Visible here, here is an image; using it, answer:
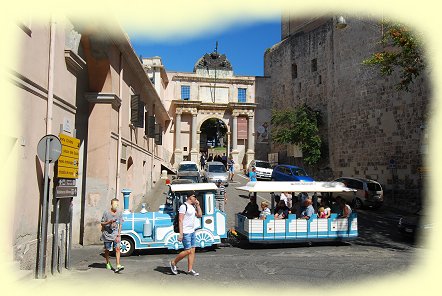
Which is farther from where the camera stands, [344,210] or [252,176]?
[252,176]

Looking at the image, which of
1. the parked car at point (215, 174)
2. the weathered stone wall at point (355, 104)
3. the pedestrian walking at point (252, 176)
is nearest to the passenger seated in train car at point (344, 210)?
the pedestrian walking at point (252, 176)

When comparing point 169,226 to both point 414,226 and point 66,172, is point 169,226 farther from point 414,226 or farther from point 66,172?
point 414,226

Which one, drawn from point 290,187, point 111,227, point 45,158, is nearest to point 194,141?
point 290,187

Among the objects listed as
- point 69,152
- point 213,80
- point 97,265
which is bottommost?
point 97,265

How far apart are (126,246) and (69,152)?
3.18m

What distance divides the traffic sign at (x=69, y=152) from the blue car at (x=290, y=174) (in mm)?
17188

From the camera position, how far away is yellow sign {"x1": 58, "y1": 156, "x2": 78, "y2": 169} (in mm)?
A: 8866

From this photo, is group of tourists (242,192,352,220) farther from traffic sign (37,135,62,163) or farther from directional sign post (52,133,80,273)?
traffic sign (37,135,62,163)

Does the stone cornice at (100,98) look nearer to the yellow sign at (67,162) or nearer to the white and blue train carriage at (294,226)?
the yellow sign at (67,162)

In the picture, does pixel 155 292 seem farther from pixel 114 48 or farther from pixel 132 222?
pixel 114 48

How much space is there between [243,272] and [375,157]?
2112 centimetres

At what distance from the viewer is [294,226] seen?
12.7 meters

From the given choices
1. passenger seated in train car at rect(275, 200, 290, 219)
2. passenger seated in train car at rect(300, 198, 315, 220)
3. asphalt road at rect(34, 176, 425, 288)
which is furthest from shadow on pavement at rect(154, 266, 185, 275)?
passenger seated in train car at rect(300, 198, 315, 220)

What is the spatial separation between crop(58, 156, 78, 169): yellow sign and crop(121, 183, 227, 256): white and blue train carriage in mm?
2328
